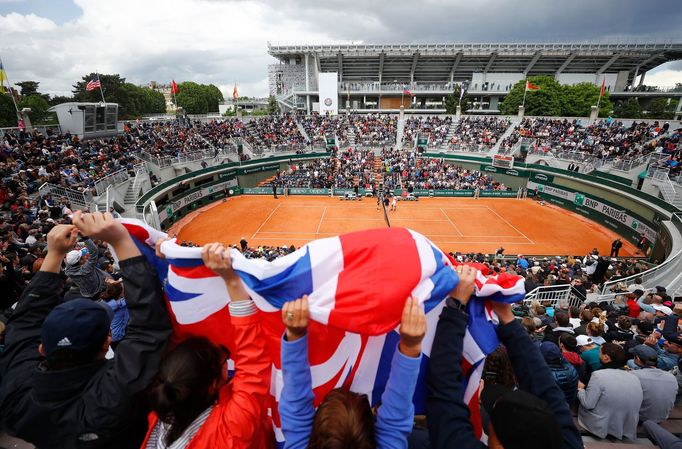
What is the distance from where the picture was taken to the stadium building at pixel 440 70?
56906 millimetres

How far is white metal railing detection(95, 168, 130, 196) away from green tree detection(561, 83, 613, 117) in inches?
2260

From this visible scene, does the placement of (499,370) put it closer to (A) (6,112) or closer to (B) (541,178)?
(B) (541,178)

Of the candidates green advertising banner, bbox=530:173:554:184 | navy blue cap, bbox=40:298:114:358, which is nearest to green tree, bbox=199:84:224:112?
green advertising banner, bbox=530:173:554:184

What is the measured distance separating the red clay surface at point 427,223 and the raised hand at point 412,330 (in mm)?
18881

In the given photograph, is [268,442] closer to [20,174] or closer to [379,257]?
[379,257]

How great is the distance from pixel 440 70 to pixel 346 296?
227ft

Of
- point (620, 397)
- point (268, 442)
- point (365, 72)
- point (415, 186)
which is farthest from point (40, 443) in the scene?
point (365, 72)

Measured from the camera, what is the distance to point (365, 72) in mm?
63469

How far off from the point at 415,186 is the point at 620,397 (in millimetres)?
28761

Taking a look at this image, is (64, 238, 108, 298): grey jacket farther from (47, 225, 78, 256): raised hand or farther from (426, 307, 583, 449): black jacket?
(426, 307, 583, 449): black jacket

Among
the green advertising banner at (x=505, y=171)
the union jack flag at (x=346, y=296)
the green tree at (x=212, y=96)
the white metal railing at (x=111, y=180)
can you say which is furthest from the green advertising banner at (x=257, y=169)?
the green tree at (x=212, y=96)

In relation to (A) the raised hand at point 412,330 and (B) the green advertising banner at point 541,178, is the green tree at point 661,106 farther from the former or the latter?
(A) the raised hand at point 412,330

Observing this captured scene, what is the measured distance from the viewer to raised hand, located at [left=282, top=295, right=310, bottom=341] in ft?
5.63

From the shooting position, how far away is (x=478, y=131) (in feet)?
128
